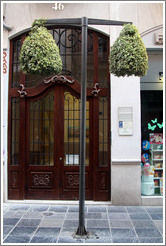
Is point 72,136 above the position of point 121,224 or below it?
above

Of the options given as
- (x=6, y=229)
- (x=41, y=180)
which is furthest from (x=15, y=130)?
(x=6, y=229)

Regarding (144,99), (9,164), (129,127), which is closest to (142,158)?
(129,127)

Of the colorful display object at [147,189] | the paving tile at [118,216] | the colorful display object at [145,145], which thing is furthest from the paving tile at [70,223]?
the colorful display object at [145,145]

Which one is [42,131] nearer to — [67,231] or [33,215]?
[33,215]

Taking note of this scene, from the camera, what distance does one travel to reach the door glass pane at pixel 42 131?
6.88 metres

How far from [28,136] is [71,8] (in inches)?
142

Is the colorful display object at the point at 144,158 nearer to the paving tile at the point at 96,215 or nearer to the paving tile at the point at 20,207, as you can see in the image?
the paving tile at the point at 96,215

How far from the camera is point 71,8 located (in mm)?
6746

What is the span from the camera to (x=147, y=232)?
4941 millimetres

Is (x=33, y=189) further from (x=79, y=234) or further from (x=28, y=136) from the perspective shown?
(x=79, y=234)

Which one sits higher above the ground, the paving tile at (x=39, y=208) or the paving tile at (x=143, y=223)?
the paving tile at (x=143, y=223)

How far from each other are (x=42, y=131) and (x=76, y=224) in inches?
104

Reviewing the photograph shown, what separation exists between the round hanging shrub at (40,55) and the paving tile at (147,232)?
344 centimetres

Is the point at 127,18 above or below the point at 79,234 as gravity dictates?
above
